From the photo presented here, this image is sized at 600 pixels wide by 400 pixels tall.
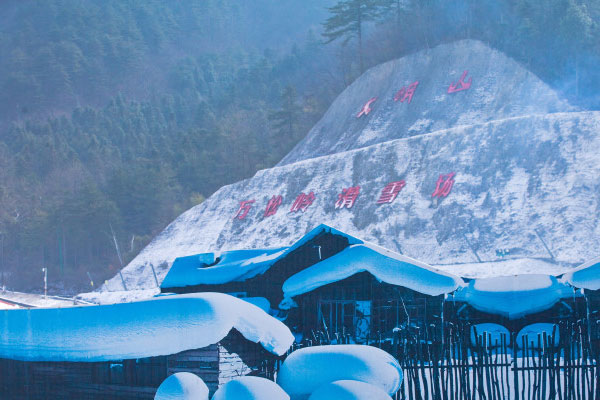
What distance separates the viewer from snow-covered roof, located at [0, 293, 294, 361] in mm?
13117

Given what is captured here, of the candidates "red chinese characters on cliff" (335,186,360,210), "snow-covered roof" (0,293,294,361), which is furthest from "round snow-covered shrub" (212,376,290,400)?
"red chinese characters on cliff" (335,186,360,210)

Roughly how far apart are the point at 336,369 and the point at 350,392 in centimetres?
116

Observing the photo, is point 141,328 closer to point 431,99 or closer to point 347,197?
point 347,197

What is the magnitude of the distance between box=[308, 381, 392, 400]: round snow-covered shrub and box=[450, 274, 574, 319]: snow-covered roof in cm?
879

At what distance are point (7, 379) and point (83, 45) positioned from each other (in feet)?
536

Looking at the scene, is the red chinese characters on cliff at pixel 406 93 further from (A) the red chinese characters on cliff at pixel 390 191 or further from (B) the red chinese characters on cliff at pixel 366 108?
(A) the red chinese characters on cliff at pixel 390 191

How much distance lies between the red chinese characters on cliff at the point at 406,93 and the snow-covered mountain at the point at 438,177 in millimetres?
130

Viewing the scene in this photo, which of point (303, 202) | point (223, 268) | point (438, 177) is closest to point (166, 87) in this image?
point (303, 202)

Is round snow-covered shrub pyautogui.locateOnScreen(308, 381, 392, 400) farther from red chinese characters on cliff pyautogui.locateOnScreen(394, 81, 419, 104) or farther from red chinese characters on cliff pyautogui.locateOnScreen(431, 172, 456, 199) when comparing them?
red chinese characters on cliff pyautogui.locateOnScreen(394, 81, 419, 104)

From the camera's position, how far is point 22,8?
181 metres

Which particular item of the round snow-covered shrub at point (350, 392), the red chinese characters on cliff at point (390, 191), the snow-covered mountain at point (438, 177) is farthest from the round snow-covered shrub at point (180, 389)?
the red chinese characters on cliff at point (390, 191)

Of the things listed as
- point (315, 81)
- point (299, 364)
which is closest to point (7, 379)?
point (299, 364)

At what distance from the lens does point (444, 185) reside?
4109 cm

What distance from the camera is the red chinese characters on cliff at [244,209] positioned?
5275 cm
